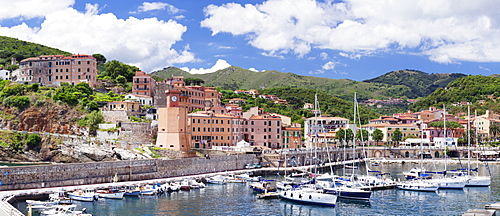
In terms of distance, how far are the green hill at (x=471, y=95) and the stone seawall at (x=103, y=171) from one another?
363ft

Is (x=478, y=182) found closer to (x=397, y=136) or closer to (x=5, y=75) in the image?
(x=397, y=136)

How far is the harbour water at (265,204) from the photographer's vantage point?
3925 centimetres

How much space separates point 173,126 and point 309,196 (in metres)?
30.3

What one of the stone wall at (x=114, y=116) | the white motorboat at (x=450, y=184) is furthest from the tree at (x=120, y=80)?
the white motorboat at (x=450, y=184)

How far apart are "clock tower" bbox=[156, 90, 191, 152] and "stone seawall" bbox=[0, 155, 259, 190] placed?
25.9 feet

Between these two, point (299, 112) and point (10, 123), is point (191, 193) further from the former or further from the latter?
point (299, 112)

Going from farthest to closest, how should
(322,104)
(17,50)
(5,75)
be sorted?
A: 1. (322,104)
2. (17,50)
3. (5,75)

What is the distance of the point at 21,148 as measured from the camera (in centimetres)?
7494

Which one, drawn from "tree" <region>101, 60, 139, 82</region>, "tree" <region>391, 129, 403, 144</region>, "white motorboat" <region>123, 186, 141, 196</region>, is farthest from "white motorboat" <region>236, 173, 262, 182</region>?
"tree" <region>101, 60, 139, 82</region>

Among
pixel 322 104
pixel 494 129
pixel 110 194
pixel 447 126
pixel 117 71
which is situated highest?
pixel 117 71

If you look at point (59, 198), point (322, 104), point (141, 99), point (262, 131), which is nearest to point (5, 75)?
point (141, 99)

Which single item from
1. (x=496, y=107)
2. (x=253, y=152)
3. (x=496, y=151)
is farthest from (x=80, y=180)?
(x=496, y=107)

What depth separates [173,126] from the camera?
68.0 metres

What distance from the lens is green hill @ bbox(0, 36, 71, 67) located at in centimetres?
13149
